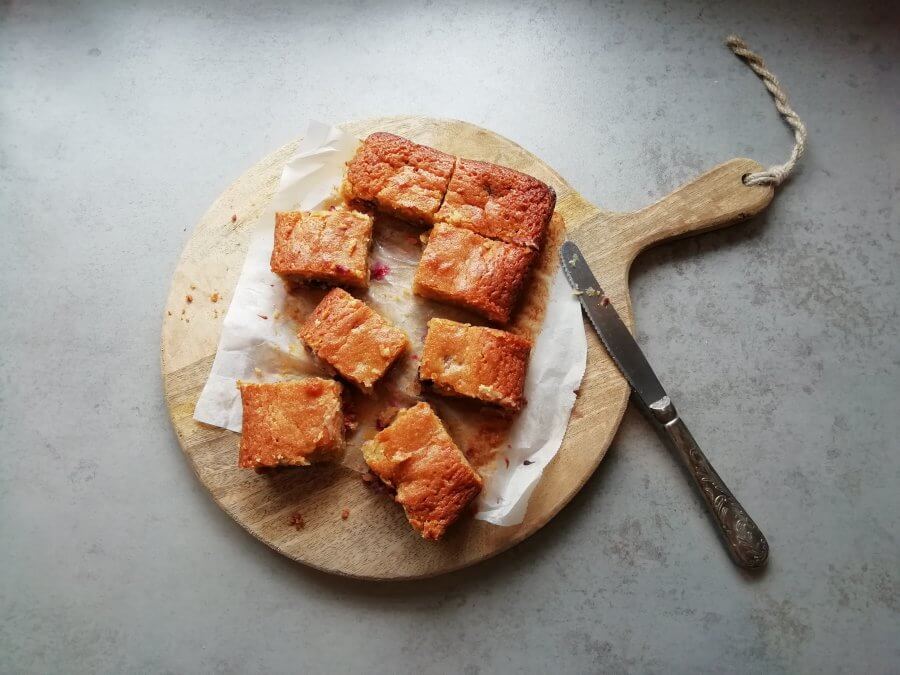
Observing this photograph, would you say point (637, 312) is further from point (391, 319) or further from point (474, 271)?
point (391, 319)

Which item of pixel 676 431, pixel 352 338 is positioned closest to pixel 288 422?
pixel 352 338

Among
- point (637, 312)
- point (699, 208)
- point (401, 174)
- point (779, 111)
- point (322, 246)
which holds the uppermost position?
point (779, 111)

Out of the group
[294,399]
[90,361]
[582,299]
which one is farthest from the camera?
[90,361]

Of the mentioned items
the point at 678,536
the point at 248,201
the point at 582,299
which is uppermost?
the point at 582,299

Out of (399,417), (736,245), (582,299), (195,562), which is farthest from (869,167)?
(195,562)

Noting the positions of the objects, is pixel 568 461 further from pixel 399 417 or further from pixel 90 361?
pixel 90 361

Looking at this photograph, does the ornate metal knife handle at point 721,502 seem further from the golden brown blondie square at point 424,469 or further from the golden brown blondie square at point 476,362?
the golden brown blondie square at point 424,469

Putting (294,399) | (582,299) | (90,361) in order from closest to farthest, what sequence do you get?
(294,399) < (582,299) < (90,361)
